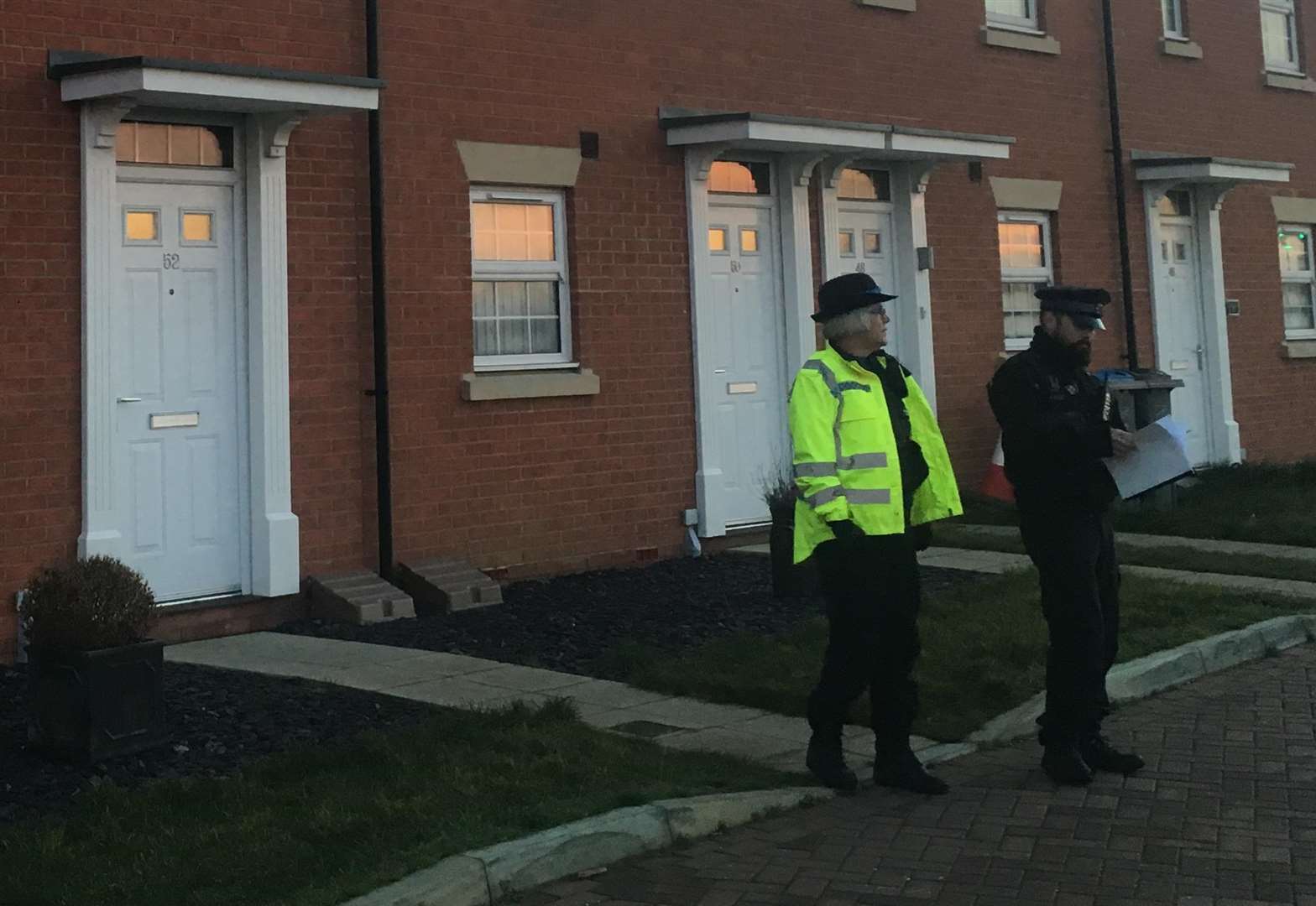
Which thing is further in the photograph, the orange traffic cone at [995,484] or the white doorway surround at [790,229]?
the orange traffic cone at [995,484]

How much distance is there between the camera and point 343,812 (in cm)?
564

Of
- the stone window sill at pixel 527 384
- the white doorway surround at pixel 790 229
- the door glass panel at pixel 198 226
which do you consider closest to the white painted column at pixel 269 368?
the door glass panel at pixel 198 226

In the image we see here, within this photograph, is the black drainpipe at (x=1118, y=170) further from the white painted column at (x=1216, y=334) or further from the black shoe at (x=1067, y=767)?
the black shoe at (x=1067, y=767)

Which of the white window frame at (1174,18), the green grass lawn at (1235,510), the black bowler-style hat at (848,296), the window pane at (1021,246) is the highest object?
the white window frame at (1174,18)

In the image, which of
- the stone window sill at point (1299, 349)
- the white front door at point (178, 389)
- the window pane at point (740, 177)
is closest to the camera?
the white front door at point (178, 389)

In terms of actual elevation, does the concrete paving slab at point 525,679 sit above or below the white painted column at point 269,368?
below

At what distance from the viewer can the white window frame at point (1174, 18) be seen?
17562 mm

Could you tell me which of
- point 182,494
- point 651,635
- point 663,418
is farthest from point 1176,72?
point 182,494

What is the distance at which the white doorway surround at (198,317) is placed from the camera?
9.16 meters

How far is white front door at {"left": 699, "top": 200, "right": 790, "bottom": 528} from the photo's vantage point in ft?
41.7

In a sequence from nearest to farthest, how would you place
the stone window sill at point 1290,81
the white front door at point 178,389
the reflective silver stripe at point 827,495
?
the reflective silver stripe at point 827,495, the white front door at point 178,389, the stone window sill at point 1290,81

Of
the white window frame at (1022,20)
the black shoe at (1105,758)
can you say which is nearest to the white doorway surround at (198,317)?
the black shoe at (1105,758)

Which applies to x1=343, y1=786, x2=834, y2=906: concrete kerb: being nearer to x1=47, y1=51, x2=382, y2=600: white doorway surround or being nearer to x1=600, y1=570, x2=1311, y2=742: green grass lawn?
x1=600, y1=570, x2=1311, y2=742: green grass lawn

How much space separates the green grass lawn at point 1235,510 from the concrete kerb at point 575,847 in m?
8.04
